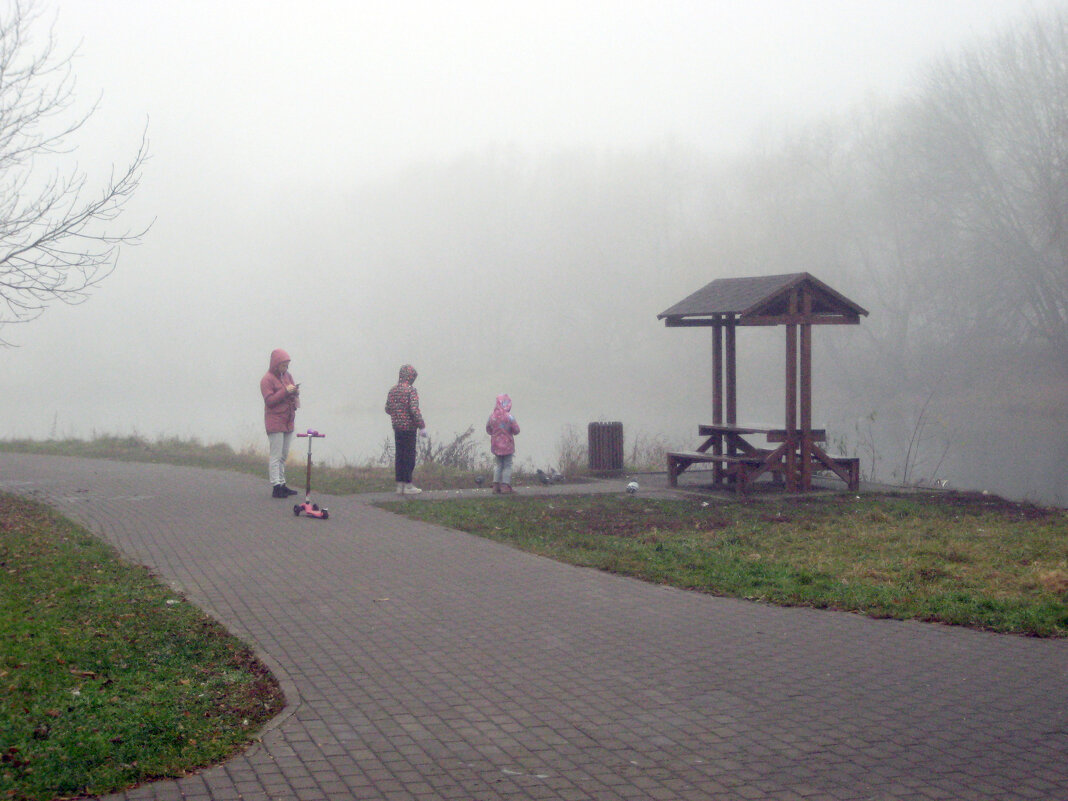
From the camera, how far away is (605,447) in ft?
63.4

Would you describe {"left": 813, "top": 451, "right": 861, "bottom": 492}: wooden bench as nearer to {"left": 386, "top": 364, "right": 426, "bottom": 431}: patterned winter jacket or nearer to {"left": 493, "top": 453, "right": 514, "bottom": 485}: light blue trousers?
{"left": 493, "top": 453, "right": 514, "bottom": 485}: light blue trousers

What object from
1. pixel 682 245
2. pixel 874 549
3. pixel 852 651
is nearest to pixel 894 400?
pixel 682 245

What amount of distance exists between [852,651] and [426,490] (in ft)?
35.1

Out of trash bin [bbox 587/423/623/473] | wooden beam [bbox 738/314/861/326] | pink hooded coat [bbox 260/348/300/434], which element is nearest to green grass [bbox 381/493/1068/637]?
Answer: pink hooded coat [bbox 260/348/300/434]

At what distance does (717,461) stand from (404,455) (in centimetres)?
478

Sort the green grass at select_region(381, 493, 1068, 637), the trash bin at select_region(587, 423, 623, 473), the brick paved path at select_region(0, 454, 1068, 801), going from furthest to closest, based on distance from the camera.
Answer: the trash bin at select_region(587, 423, 623, 473)
the green grass at select_region(381, 493, 1068, 637)
the brick paved path at select_region(0, 454, 1068, 801)

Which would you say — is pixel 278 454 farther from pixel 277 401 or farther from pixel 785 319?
pixel 785 319

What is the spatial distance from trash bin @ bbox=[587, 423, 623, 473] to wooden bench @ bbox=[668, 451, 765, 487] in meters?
1.78

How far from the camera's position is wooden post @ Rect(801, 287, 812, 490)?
1625 cm

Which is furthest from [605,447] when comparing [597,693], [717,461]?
[597,693]

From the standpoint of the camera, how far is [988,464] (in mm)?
29656

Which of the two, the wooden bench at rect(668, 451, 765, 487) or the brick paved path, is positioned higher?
the wooden bench at rect(668, 451, 765, 487)

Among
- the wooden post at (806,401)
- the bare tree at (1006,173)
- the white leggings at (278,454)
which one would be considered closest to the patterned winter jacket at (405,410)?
the white leggings at (278,454)

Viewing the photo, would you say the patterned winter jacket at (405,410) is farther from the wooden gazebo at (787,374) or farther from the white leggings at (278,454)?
the wooden gazebo at (787,374)
